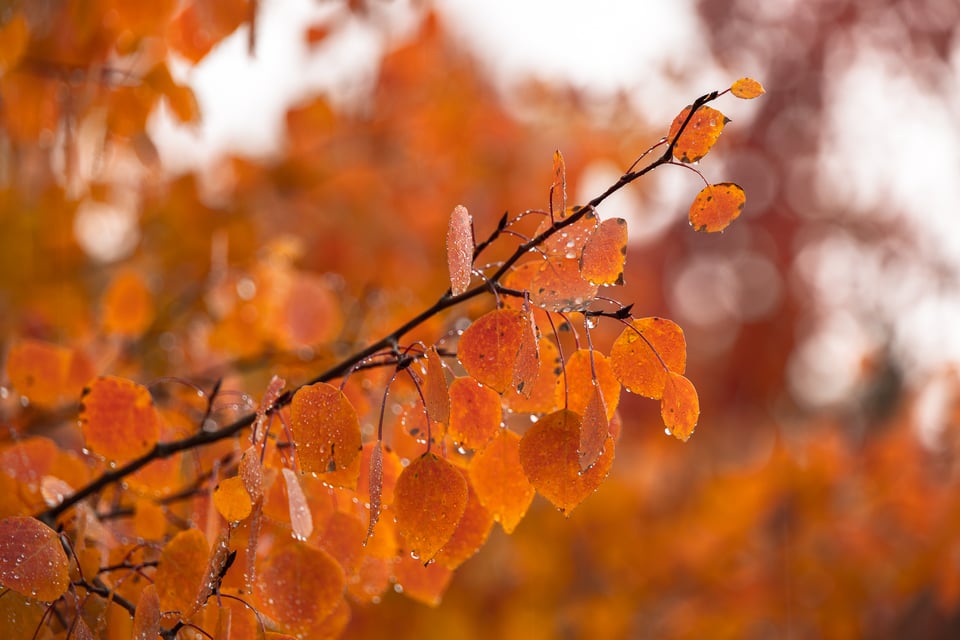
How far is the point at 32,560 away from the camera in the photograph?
674mm

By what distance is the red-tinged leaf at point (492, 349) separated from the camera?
64cm

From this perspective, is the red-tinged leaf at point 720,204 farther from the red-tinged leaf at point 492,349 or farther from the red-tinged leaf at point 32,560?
the red-tinged leaf at point 32,560

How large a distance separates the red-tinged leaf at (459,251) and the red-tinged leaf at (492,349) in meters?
0.03

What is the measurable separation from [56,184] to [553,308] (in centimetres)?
134

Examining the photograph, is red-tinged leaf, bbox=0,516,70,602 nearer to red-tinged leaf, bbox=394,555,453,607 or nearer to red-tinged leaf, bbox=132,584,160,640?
red-tinged leaf, bbox=132,584,160,640

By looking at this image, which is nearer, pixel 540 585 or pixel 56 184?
pixel 56 184

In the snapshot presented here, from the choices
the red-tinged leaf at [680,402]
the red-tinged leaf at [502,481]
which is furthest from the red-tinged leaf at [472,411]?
the red-tinged leaf at [680,402]

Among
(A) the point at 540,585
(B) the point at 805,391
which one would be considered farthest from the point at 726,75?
(B) the point at 805,391

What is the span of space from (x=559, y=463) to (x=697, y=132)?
262 millimetres

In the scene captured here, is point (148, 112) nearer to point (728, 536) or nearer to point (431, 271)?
point (431, 271)

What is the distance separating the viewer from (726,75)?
4.29 metres

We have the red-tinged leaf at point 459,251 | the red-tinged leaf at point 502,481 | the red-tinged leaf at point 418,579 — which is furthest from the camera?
the red-tinged leaf at point 418,579

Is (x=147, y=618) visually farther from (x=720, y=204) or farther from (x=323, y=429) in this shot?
(x=720, y=204)

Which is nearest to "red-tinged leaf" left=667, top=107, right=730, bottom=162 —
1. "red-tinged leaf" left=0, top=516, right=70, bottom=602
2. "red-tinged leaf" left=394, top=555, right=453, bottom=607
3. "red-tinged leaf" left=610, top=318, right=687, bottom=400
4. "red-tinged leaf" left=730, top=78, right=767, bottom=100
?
"red-tinged leaf" left=730, top=78, right=767, bottom=100
